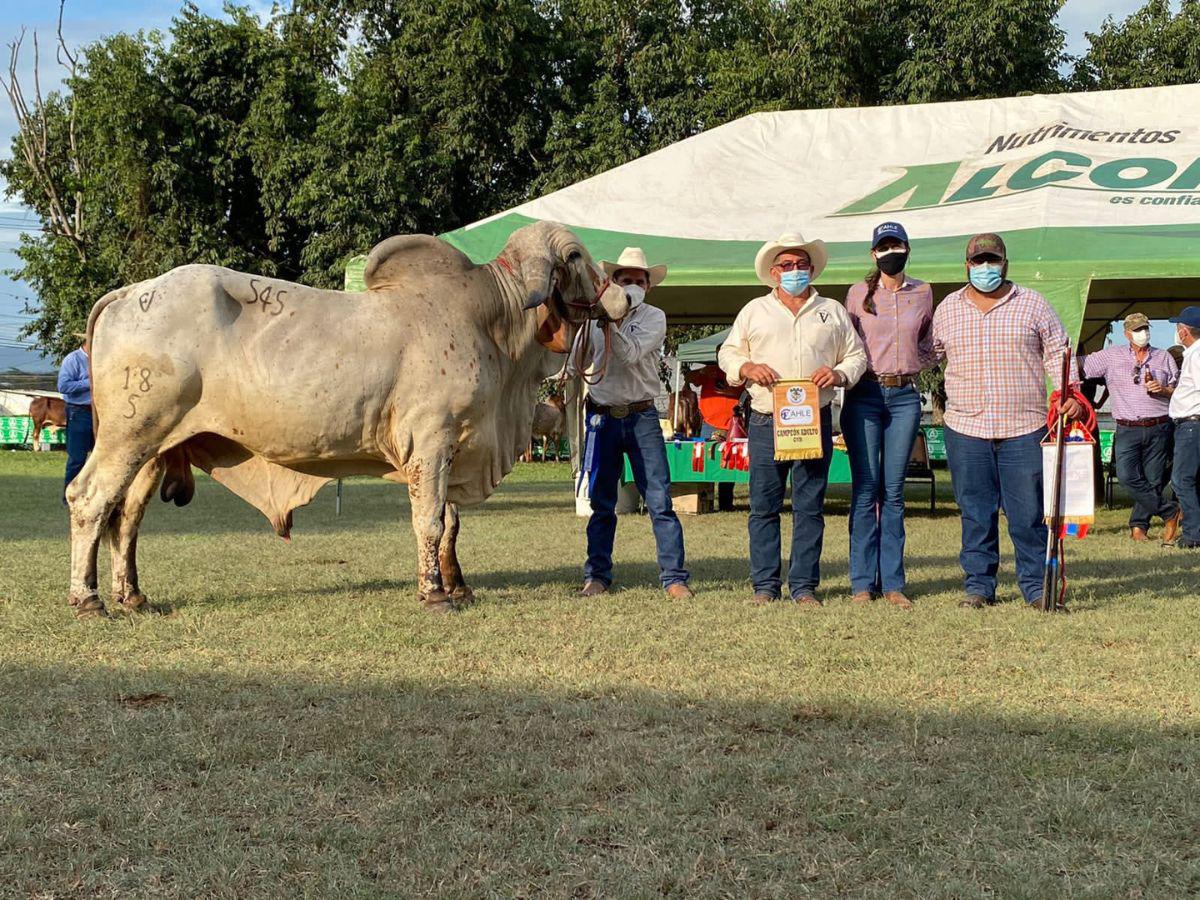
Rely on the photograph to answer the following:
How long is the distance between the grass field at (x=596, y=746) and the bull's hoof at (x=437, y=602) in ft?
0.37

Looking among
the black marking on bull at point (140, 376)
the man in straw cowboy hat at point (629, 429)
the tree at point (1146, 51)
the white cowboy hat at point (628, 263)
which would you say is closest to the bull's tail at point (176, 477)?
the black marking on bull at point (140, 376)

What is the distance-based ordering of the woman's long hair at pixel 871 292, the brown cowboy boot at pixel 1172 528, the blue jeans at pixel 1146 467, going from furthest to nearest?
the blue jeans at pixel 1146 467
the brown cowboy boot at pixel 1172 528
the woman's long hair at pixel 871 292

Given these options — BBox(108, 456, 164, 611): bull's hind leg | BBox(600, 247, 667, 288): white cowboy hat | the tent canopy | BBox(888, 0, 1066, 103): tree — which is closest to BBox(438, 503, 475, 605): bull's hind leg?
BBox(108, 456, 164, 611): bull's hind leg

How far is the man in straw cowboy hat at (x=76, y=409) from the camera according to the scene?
1157 centimetres

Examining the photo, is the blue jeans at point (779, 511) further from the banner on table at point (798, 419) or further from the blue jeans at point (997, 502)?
the blue jeans at point (997, 502)

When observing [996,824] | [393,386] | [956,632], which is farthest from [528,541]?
[996,824]

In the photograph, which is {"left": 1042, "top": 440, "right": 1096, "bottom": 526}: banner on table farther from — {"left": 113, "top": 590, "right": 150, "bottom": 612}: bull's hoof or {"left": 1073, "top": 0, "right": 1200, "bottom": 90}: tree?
{"left": 1073, "top": 0, "right": 1200, "bottom": 90}: tree

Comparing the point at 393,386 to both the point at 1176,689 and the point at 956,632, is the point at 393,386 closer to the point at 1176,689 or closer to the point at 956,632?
the point at 956,632

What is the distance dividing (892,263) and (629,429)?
1843mm

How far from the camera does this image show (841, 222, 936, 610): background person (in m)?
7.10

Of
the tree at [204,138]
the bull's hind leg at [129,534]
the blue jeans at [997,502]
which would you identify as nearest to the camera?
the bull's hind leg at [129,534]

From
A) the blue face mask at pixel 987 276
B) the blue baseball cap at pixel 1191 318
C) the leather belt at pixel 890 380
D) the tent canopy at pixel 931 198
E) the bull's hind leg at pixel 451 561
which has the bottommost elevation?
the bull's hind leg at pixel 451 561

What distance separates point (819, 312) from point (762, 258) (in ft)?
1.81

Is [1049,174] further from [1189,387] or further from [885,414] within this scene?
[885,414]
